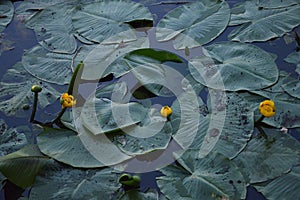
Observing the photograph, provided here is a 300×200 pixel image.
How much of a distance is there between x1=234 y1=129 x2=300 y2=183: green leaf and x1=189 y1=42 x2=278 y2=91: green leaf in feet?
0.64

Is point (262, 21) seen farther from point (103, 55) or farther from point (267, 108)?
point (103, 55)

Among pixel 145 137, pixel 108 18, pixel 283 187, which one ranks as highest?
pixel 108 18

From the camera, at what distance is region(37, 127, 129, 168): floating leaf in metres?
1.18

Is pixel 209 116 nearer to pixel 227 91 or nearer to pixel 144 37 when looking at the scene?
pixel 227 91

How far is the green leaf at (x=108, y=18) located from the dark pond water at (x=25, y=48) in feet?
0.30

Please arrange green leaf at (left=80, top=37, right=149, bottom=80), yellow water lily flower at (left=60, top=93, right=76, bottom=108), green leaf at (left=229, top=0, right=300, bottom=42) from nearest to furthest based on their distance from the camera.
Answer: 1. yellow water lily flower at (left=60, top=93, right=76, bottom=108)
2. green leaf at (left=80, top=37, right=149, bottom=80)
3. green leaf at (left=229, top=0, right=300, bottom=42)

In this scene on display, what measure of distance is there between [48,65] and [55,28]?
0.21 metres

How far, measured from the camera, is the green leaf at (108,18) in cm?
158

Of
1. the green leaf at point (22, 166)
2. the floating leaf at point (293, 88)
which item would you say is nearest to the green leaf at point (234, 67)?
the floating leaf at point (293, 88)

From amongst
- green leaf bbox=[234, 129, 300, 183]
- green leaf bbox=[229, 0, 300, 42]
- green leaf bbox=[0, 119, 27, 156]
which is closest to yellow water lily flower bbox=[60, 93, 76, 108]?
green leaf bbox=[0, 119, 27, 156]

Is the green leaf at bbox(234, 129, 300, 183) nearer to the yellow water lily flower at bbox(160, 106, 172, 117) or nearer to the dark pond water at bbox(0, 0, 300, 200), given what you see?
the dark pond water at bbox(0, 0, 300, 200)

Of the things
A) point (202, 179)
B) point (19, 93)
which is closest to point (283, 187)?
point (202, 179)

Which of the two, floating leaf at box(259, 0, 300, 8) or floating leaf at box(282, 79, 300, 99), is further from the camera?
floating leaf at box(259, 0, 300, 8)

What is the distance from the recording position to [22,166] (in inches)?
46.1
